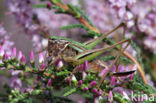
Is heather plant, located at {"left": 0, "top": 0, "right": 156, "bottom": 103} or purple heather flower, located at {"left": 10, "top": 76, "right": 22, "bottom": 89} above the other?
heather plant, located at {"left": 0, "top": 0, "right": 156, "bottom": 103}

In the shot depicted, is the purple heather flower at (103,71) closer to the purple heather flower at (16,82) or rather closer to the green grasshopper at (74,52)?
the green grasshopper at (74,52)

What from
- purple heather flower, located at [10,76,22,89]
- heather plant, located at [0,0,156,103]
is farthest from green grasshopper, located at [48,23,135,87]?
purple heather flower, located at [10,76,22,89]

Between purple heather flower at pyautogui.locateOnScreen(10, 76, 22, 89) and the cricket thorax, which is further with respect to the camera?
purple heather flower at pyautogui.locateOnScreen(10, 76, 22, 89)

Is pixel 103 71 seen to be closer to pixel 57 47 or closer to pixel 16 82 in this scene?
pixel 57 47

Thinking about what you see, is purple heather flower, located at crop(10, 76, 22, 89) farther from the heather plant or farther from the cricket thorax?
the cricket thorax

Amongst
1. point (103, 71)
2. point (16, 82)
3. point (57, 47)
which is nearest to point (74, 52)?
point (57, 47)

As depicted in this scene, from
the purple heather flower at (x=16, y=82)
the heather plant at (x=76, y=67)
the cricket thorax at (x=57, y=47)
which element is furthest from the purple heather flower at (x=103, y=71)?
the purple heather flower at (x=16, y=82)

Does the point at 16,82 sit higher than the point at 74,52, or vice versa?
the point at 74,52

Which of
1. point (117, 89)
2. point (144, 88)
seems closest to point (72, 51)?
point (117, 89)

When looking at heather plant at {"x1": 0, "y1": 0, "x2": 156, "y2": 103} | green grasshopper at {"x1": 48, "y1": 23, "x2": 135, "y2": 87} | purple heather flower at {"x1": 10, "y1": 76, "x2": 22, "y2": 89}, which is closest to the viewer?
heather plant at {"x1": 0, "y1": 0, "x2": 156, "y2": 103}

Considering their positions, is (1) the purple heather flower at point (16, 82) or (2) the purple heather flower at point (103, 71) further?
(1) the purple heather flower at point (16, 82)

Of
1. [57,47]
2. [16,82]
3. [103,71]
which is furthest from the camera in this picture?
[16,82]

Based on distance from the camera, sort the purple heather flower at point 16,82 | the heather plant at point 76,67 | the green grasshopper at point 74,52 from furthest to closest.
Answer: the purple heather flower at point 16,82, the green grasshopper at point 74,52, the heather plant at point 76,67
